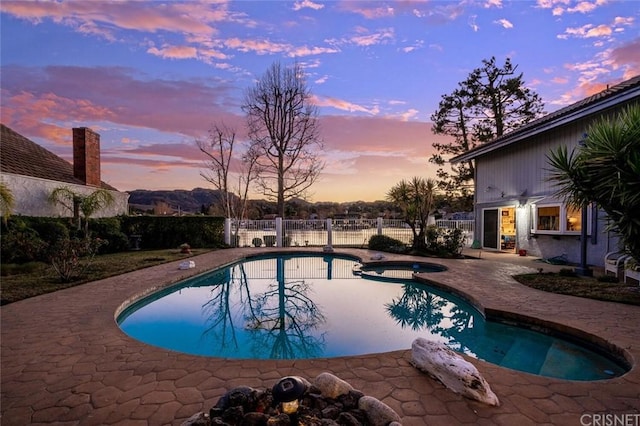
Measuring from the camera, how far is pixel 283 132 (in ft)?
68.2

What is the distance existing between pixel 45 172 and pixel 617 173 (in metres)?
18.7

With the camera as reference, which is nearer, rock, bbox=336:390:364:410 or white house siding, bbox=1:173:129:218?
rock, bbox=336:390:364:410

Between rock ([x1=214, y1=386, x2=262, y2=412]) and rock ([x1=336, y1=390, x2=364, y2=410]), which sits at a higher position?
rock ([x1=214, y1=386, x2=262, y2=412])

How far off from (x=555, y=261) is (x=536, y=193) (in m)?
2.58

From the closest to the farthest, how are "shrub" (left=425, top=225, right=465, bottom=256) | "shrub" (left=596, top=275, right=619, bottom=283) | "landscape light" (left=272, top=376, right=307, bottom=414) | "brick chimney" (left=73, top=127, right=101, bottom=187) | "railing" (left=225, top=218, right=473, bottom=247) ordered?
"landscape light" (left=272, top=376, right=307, bottom=414) → "shrub" (left=596, top=275, right=619, bottom=283) → "shrub" (left=425, top=225, right=465, bottom=256) → "brick chimney" (left=73, top=127, right=101, bottom=187) → "railing" (left=225, top=218, right=473, bottom=247)

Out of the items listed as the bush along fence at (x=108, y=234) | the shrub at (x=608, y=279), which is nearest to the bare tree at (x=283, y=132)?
the bush along fence at (x=108, y=234)

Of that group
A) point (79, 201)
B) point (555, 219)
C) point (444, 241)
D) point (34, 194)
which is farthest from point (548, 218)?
point (34, 194)

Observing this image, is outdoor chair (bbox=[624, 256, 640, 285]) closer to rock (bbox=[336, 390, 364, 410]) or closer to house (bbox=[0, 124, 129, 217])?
rock (bbox=[336, 390, 364, 410])

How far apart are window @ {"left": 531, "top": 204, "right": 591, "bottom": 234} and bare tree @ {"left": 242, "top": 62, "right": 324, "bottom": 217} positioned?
44.9 ft

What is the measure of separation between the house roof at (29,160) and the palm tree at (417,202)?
1492 cm

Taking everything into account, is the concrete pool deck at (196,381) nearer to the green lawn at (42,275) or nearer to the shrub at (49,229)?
the green lawn at (42,275)

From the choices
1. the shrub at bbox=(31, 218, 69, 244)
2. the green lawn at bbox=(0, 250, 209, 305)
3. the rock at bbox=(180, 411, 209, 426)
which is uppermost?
the shrub at bbox=(31, 218, 69, 244)

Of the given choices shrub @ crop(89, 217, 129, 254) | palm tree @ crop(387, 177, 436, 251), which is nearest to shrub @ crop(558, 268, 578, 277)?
palm tree @ crop(387, 177, 436, 251)

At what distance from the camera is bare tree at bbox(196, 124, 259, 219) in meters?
22.2
